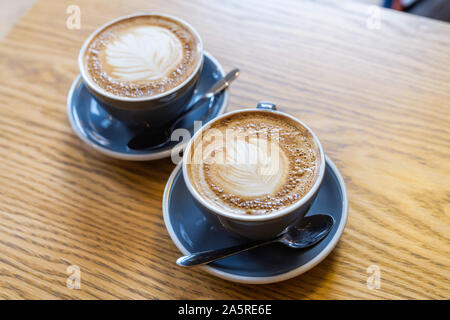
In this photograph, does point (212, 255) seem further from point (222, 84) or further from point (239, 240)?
point (222, 84)

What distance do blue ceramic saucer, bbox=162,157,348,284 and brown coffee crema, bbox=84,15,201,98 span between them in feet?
0.66

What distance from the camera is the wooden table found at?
0.71m

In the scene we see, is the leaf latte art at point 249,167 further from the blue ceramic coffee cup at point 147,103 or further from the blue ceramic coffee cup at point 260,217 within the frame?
A: the blue ceramic coffee cup at point 147,103

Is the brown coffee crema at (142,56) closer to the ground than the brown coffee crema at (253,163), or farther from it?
farther from it

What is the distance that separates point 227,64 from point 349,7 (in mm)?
388

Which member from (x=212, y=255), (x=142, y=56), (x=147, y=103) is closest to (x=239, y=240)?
(x=212, y=255)

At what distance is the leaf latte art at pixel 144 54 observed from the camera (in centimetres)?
87

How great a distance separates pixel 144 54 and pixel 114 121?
0.54ft

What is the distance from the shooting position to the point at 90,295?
699 millimetres

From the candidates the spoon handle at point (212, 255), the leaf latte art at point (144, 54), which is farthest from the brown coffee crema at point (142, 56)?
the spoon handle at point (212, 255)

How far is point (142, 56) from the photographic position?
89 centimetres

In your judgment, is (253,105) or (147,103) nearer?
(147,103)

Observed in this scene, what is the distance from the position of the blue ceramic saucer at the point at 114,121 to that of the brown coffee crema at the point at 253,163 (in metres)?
0.14
